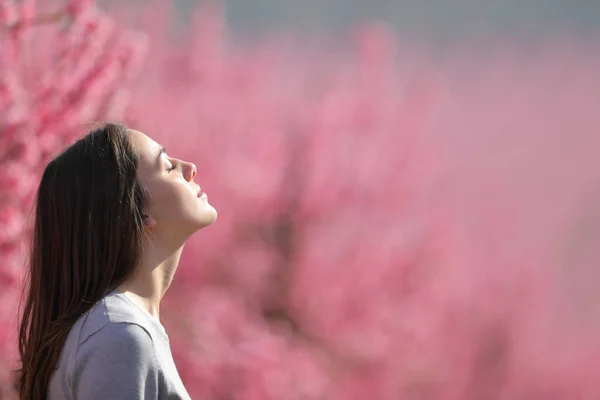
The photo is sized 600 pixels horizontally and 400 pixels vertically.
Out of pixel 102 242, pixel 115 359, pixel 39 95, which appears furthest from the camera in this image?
pixel 39 95

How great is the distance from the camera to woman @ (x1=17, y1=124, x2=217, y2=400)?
1234 millimetres

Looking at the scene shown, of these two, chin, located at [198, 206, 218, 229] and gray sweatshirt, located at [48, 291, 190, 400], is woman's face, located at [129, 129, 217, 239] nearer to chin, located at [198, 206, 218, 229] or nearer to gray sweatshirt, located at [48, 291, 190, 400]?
chin, located at [198, 206, 218, 229]

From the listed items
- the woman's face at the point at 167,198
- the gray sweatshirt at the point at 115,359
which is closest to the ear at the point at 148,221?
the woman's face at the point at 167,198

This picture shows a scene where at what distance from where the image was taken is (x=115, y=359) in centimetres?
114

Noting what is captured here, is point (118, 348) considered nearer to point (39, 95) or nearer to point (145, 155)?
point (145, 155)

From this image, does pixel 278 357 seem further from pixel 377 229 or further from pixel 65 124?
pixel 65 124

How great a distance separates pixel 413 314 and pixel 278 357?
3.94 feet

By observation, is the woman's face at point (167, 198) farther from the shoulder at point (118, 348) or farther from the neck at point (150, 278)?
the shoulder at point (118, 348)

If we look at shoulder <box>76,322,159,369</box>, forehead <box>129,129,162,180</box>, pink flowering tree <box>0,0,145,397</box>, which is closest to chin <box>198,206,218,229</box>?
forehead <box>129,129,162,180</box>

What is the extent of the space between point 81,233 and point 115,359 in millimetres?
229

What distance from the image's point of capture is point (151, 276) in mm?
1308

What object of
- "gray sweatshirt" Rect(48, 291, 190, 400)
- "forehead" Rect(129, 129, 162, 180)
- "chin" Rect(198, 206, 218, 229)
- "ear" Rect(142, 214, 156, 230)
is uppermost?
"forehead" Rect(129, 129, 162, 180)

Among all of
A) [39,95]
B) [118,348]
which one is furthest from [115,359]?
[39,95]

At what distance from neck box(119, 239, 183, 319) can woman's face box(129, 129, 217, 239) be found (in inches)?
1.1
